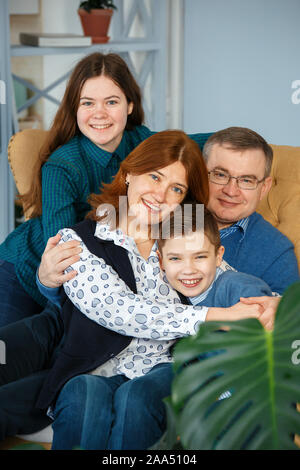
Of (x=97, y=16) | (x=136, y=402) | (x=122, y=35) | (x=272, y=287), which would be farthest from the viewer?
(x=122, y=35)

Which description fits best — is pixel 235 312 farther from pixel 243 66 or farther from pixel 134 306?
pixel 243 66

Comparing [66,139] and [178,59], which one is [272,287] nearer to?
[66,139]

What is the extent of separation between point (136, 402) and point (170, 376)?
0.12 metres

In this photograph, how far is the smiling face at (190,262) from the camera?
146 centimetres

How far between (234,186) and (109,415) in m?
0.72

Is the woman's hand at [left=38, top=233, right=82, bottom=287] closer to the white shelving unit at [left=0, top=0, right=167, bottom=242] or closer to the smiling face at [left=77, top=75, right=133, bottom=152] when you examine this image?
the smiling face at [left=77, top=75, right=133, bottom=152]

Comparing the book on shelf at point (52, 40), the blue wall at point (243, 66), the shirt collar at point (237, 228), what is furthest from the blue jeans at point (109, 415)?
the blue wall at point (243, 66)

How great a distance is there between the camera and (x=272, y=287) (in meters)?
1.68

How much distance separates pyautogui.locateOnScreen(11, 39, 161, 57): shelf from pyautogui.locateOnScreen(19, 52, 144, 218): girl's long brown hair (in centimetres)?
95

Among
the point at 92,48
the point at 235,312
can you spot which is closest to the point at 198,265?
the point at 235,312

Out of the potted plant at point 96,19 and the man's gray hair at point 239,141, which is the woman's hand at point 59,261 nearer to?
the man's gray hair at point 239,141
